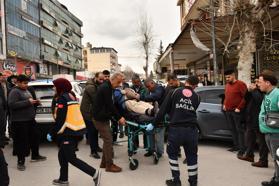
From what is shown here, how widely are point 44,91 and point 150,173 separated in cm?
395

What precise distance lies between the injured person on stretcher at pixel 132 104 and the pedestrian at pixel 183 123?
1334 millimetres

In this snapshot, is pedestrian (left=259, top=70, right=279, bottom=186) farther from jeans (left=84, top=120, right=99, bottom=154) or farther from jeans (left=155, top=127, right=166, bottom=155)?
jeans (left=84, top=120, right=99, bottom=154)

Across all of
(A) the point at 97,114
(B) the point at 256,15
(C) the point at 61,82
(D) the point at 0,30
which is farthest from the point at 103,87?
(D) the point at 0,30

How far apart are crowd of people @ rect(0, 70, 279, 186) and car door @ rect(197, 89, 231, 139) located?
0.46m

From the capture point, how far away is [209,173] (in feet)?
21.8

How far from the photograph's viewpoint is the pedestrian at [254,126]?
704 cm

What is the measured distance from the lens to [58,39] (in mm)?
80438

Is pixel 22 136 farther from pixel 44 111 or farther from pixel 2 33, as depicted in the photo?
pixel 2 33

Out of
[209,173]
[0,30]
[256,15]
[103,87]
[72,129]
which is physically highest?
[0,30]

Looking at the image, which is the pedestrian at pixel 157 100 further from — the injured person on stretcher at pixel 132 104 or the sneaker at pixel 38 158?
the sneaker at pixel 38 158

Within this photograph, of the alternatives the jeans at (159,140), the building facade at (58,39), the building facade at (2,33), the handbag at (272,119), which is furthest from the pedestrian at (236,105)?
the building facade at (58,39)

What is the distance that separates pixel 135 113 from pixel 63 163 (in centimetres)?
180

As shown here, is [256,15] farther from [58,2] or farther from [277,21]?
[58,2]

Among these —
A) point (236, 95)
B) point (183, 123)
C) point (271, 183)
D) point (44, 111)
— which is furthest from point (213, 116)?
point (44, 111)
